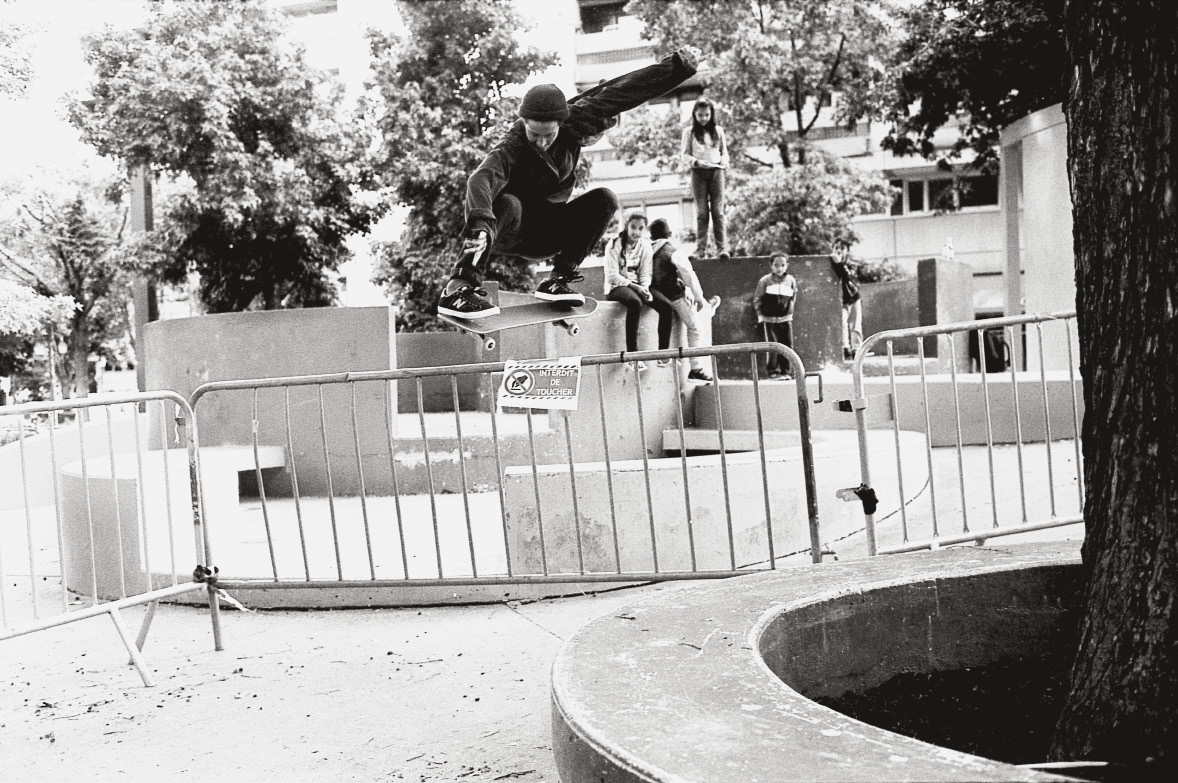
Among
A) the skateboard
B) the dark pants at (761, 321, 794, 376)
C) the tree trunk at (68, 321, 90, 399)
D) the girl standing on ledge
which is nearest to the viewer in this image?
the skateboard

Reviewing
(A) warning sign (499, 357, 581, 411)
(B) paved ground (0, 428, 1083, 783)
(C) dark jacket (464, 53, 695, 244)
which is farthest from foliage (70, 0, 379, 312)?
(A) warning sign (499, 357, 581, 411)

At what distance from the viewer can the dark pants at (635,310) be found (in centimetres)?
1080

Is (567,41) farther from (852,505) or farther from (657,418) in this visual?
(852,505)

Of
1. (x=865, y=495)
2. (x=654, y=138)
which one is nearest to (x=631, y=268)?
(x=865, y=495)

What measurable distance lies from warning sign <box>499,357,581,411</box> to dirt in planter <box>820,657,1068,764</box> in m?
2.76

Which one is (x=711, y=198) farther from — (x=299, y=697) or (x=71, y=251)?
(x=71, y=251)

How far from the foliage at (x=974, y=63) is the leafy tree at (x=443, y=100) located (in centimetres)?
817

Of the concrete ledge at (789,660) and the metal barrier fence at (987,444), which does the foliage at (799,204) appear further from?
the concrete ledge at (789,660)

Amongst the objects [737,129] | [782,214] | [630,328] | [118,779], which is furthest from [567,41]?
[118,779]

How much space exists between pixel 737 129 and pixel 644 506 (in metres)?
22.2

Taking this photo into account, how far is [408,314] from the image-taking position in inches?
991

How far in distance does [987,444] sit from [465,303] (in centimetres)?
426

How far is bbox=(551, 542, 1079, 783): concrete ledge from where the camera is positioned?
172 centimetres

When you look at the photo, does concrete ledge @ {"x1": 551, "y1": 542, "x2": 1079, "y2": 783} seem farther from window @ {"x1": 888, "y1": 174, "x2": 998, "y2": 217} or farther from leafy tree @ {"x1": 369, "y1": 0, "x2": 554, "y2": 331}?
window @ {"x1": 888, "y1": 174, "x2": 998, "y2": 217}
